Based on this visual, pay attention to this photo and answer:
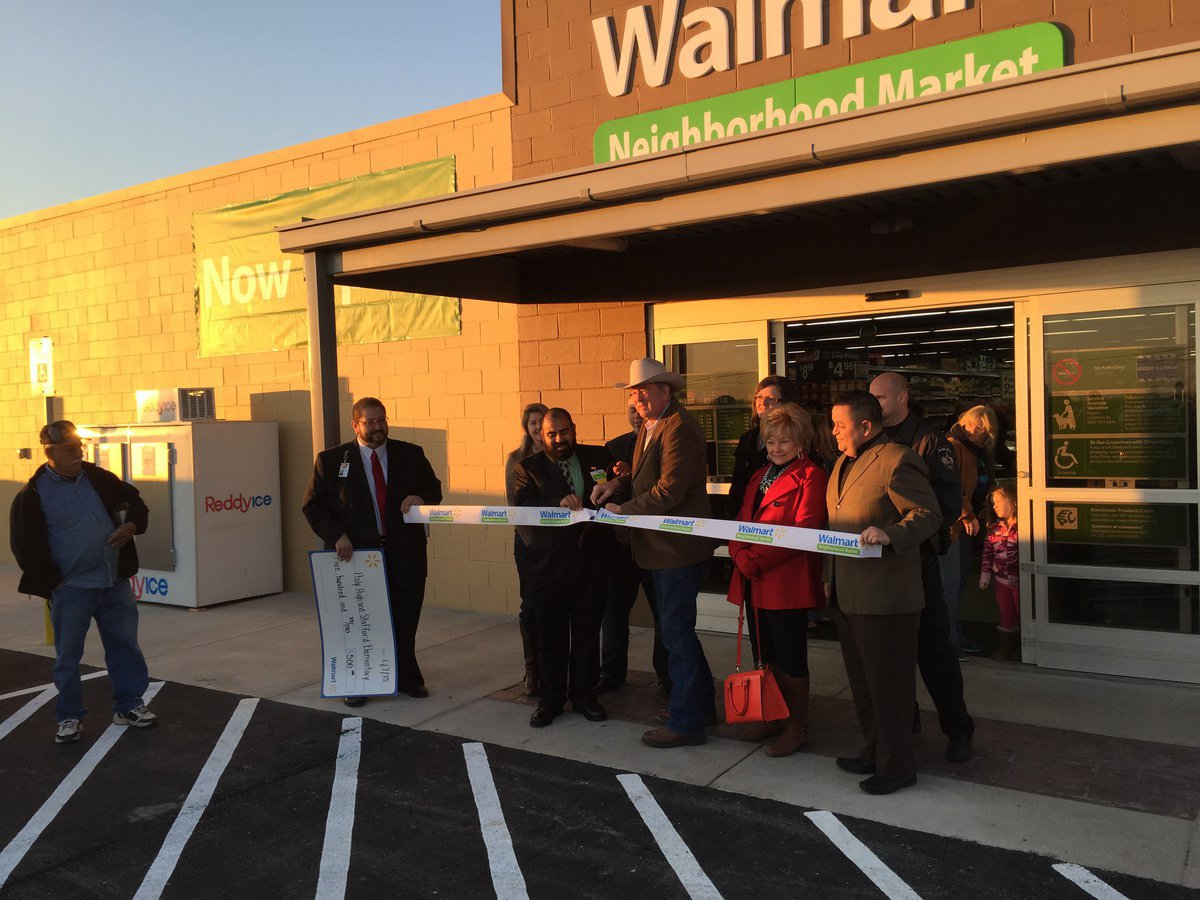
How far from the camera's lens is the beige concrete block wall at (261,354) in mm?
8859

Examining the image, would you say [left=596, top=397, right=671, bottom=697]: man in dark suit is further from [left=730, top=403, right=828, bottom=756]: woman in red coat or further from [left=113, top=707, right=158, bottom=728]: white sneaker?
[left=113, top=707, right=158, bottom=728]: white sneaker

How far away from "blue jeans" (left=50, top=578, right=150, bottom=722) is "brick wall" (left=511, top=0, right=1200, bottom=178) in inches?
184

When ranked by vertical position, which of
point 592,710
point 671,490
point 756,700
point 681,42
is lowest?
point 592,710

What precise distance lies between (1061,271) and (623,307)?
322cm

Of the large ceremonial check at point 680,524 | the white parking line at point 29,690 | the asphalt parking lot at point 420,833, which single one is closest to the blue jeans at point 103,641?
→ the asphalt parking lot at point 420,833

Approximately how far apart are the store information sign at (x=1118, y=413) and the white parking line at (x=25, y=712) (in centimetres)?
653

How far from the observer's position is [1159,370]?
19.6ft

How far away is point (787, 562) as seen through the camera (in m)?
4.79

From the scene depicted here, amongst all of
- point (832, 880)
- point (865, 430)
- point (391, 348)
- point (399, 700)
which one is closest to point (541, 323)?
point (391, 348)

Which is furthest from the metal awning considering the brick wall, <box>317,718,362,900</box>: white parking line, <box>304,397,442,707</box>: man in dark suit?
<box>317,718,362,900</box>: white parking line

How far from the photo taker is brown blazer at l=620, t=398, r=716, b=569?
5.07 metres

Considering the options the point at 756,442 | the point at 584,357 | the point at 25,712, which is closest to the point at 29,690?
the point at 25,712

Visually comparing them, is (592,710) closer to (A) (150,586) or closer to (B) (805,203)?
(B) (805,203)

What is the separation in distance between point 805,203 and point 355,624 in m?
3.67
